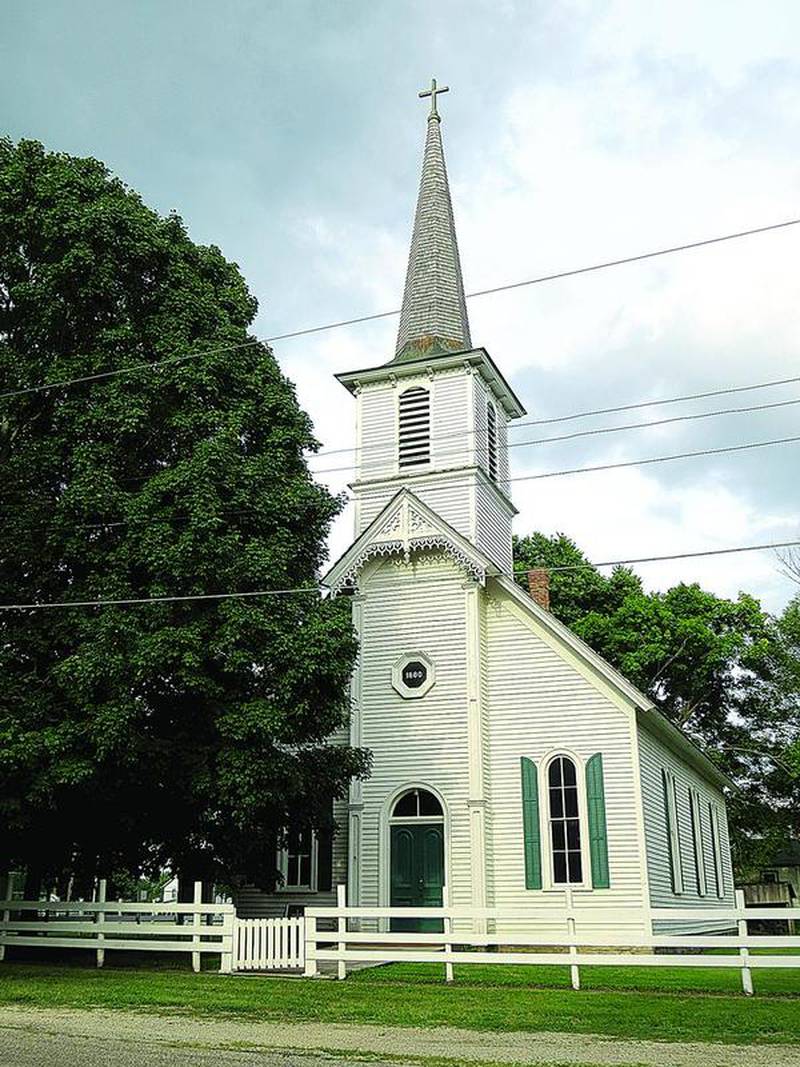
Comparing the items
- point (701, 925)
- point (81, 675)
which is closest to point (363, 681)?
point (81, 675)

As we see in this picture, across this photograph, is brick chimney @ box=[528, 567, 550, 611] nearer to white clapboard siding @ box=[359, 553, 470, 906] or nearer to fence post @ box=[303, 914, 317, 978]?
white clapboard siding @ box=[359, 553, 470, 906]

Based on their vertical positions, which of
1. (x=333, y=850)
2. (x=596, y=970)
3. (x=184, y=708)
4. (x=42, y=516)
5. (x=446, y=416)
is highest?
(x=446, y=416)

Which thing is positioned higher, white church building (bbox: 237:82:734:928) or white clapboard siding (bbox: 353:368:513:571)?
white clapboard siding (bbox: 353:368:513:571)

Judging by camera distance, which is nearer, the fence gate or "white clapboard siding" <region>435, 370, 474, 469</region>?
the fence gate

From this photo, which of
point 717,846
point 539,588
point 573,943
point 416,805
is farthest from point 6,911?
point 717,846

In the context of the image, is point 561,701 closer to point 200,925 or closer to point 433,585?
point 433,585

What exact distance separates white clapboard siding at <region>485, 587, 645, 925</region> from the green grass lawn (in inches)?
132

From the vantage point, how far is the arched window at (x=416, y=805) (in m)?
22.4

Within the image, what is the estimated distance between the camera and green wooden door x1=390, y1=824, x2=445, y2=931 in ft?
71.9

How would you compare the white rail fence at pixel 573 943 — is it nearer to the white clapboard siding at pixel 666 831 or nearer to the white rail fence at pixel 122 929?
the white rail fence at pixel 122 929

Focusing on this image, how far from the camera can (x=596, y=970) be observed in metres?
17.0

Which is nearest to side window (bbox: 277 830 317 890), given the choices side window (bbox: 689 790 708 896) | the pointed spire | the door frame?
the door frame

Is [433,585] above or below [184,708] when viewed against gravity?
above

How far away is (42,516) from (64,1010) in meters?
8.65
